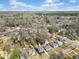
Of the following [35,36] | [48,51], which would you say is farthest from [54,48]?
[35,36]

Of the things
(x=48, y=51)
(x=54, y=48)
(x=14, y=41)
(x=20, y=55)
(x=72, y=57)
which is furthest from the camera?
(x=14, y=41)

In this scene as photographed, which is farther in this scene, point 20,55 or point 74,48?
point 74,48

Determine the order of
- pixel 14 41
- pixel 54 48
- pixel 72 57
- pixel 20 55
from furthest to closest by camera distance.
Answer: pixel 14 41
pixel 54 48
pixel 72 57
pixel 20 55

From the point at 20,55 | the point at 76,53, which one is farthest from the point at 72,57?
the point at 20,55

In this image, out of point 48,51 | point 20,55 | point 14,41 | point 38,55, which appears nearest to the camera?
point 20,55

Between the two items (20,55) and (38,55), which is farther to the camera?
(38,55)

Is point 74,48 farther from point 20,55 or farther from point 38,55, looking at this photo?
point 20,55

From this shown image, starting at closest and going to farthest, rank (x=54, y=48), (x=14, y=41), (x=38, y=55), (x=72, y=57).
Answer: (x=72, y=57) → (x=38, y=55) → (x=54, y=48) → (x=14, y=41)

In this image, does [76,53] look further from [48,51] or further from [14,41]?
[14,41]
